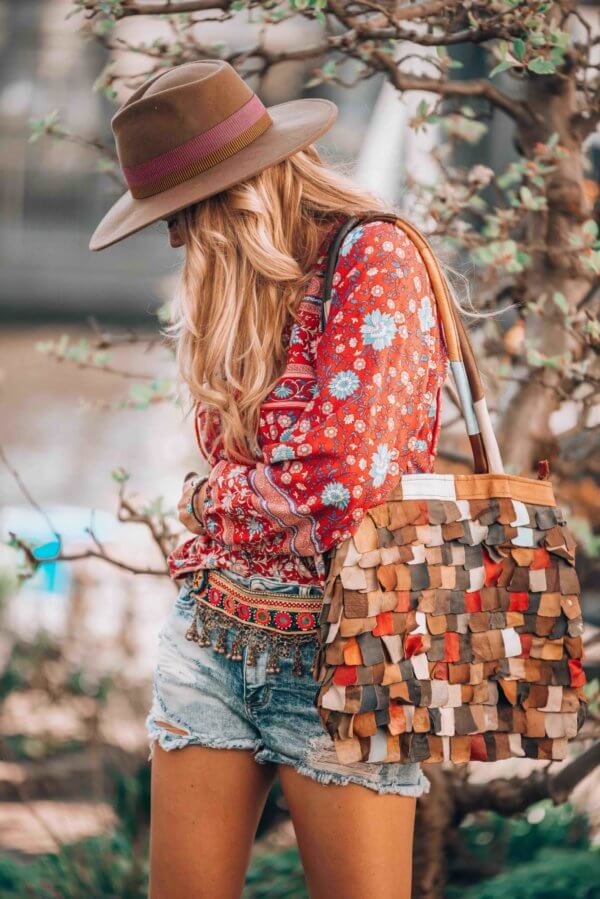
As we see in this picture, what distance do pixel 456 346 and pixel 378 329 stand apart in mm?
170

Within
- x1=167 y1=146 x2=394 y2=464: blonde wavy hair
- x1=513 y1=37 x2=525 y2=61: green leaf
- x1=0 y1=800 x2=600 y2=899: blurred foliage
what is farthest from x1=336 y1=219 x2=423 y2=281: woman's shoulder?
x1=0 y1=800 x2=600 y2=899: blurred foliage

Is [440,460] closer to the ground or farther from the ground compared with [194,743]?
farther from the ground

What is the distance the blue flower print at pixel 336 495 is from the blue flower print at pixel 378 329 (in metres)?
0.21

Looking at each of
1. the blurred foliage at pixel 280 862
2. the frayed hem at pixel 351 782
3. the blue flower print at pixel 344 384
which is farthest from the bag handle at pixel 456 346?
the blurred foliage at pixel 280 862

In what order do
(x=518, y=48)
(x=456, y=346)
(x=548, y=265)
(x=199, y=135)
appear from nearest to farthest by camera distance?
(x=456, y=346), (x=199, y=135), (x=518, y=48), (x=548, y=265)

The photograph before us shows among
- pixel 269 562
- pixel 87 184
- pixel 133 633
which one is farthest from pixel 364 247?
pixel 87 184

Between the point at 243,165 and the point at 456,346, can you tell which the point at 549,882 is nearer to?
the point at 456,346

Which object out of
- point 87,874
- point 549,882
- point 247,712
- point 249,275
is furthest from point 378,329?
point 87,874

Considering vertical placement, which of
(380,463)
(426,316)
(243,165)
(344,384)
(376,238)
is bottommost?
(380,463)

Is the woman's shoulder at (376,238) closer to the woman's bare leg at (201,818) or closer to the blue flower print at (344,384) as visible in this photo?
the blue flower print at (344,384)

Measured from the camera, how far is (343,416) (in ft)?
5.11

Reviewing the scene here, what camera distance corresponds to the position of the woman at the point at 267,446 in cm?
158

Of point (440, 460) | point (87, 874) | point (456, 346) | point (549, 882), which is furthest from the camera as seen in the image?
point (440, 460)

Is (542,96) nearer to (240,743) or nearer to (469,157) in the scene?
(240,743)
